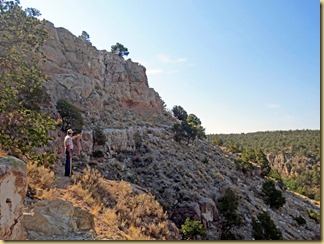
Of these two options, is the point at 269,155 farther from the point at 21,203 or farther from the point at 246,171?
the point at 21,203

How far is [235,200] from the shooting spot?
2184 cm

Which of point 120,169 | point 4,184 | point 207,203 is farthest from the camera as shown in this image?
point 120,169

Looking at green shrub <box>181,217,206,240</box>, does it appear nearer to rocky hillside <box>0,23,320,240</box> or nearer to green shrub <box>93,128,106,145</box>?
rocky hillside <box>0,23,320,240</box>

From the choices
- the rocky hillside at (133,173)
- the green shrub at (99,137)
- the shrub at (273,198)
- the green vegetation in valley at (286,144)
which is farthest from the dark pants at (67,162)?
the green vegetation in valley at (286,144)

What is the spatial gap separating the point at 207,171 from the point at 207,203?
9236 mm

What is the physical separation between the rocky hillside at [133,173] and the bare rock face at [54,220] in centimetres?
2

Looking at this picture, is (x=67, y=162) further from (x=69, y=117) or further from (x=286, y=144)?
(x=286, y=144)

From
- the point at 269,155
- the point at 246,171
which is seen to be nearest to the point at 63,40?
the point at 246,171

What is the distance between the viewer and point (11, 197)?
446 centimetres

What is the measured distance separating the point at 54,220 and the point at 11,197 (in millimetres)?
1239

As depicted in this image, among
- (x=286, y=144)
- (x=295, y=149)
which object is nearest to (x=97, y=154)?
(x=295, y=149)

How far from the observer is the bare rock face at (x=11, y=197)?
4262 mm

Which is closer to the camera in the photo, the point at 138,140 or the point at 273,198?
the point at 138,140

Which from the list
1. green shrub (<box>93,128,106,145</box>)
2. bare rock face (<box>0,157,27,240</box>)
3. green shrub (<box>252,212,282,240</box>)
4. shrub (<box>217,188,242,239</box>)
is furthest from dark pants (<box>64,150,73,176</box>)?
green shrub (<box>252,212,282,240</box>)
